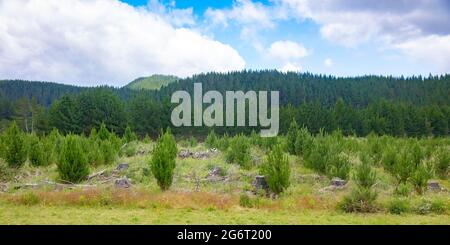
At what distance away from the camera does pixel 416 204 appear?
1523 centimetres

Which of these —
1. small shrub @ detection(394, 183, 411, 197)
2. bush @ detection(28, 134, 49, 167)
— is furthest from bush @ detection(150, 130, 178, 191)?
bush @ detection(28, 134, 49, 167)

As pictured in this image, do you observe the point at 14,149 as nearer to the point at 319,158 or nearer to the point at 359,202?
the point at 319,158

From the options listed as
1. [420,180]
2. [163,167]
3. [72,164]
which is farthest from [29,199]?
[420,180]

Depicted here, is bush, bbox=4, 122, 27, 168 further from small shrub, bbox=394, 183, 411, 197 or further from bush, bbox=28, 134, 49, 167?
small shrub, bbox=394, 183, 411, 197

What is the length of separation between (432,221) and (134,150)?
84.8 ft

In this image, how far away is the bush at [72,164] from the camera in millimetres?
21031

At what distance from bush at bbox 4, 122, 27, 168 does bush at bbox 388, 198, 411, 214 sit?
21399 mm

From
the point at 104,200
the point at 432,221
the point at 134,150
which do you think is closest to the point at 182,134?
the point at 134,150

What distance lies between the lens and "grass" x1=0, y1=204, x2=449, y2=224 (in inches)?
516

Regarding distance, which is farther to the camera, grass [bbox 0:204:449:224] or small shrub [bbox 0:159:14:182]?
small shrub [bbox 0:159:14:182]

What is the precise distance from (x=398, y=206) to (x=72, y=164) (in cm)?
1580

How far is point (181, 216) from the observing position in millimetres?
14008

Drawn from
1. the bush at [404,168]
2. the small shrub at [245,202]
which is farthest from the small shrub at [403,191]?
the small shrub at [245,202]
